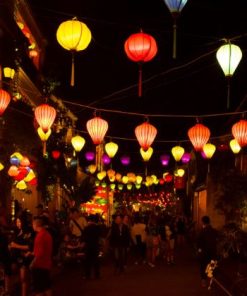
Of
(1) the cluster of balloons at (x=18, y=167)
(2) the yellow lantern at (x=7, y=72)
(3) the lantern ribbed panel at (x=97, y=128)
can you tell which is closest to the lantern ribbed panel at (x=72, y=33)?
(3) the lantern ribbed panel at (x=97, y=128)

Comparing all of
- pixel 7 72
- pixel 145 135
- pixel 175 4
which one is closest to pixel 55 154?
pixel 7 72

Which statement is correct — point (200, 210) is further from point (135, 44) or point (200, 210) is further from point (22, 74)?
point (135, 44)

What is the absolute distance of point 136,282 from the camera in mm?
16922

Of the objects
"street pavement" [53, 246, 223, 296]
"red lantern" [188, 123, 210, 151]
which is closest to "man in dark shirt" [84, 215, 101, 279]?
"street pavement" [53, 246, 223, 296]

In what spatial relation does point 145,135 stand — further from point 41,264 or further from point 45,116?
point 41,264

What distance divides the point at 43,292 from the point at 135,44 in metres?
5.29

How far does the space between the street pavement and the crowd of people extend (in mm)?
488

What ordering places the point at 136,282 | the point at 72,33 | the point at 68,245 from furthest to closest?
the point at 68,245 → the point at 136,282 → the point at 72,33

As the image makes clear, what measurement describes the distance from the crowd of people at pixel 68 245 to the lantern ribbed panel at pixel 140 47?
391 centimetres

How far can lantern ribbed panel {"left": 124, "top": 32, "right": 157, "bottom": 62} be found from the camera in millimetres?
11836

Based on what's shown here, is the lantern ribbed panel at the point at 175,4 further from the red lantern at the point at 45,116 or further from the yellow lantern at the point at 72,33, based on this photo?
the red lantern at the point at 45,116

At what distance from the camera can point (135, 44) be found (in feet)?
38.9

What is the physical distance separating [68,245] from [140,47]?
33.2 feet

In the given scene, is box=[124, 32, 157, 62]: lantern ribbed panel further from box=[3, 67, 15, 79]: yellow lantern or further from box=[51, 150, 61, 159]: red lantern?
box=[51, 150, 61, 159]: red lantern
